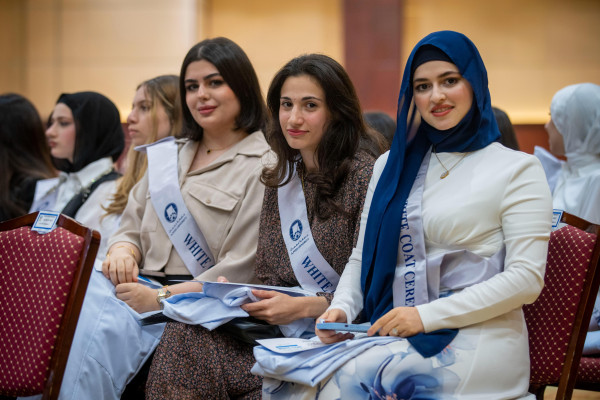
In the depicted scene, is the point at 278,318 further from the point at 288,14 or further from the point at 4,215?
the point at 288,14

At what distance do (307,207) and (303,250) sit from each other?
16 centimetres

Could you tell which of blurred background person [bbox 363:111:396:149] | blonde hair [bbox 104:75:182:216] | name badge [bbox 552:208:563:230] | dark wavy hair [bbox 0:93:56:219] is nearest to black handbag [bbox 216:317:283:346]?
name badge [bbox 552:208:563:230]

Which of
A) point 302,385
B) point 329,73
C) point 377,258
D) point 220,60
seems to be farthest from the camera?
point 220,60

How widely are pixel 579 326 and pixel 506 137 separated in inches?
58.7

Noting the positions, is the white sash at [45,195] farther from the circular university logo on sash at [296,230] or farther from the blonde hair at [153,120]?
the circular university logo on sash at [296,230]

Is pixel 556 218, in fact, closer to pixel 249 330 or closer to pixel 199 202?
pixel 249 330

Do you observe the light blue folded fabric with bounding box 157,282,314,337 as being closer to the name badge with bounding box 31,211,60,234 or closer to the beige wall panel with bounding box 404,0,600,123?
the name badge with bounding box 31,211,60,234

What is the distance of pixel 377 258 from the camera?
2.08 m

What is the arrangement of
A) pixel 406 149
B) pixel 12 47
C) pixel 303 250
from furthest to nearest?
pixel 12 47, pixel 303 250, pixel 406 149

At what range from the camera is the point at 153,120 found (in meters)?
3.47

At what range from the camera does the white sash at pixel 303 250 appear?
241 cm

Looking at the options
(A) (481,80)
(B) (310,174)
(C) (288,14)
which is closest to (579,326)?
(A) (481,80)

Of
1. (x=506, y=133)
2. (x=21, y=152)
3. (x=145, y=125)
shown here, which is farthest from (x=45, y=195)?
(x=506, y=133)

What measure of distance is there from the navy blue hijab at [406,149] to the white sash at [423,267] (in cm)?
3
